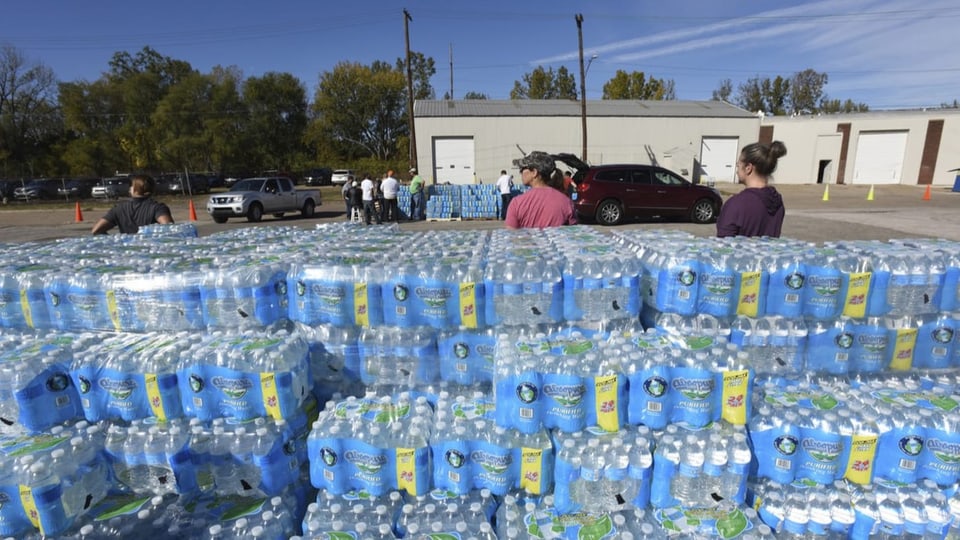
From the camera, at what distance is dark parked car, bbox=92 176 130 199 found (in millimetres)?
32250

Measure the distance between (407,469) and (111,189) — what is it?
3947cm

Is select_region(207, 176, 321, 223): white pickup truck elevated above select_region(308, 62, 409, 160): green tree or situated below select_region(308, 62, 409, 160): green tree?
below

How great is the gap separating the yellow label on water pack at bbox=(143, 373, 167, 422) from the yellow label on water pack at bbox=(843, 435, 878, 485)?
376 cm

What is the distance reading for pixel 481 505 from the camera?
2.47 metres

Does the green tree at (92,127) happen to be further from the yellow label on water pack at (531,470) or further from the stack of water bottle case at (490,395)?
the yellow label on water pack at (531,470)

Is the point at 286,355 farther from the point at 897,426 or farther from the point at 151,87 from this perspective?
the point at 151,87

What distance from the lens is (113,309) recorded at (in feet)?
10.3

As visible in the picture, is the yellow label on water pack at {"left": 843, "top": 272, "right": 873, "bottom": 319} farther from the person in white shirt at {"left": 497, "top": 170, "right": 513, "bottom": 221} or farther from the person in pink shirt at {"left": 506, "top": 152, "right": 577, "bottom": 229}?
the person in white shirt at {"left": 497, "top": 170, "right": 513, "bottom": 221}

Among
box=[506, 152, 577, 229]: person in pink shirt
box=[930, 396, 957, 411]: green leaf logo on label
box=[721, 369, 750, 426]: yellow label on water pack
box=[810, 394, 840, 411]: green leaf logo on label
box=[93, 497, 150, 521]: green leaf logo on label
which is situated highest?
box=[506, 152, 577, 229]: person in pink shirt

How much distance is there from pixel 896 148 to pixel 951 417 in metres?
43.6

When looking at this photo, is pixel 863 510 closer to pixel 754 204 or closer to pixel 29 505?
pixel 754 204

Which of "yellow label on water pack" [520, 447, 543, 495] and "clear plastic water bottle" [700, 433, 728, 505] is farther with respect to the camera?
"yellow label on water pack" [520, 447, 543, 495]

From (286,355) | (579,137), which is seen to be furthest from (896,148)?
(286,355)

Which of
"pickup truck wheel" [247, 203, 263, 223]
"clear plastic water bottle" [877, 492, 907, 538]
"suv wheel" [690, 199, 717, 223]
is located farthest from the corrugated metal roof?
"clear plastic water bottle" [877, 492, 907, 538]
